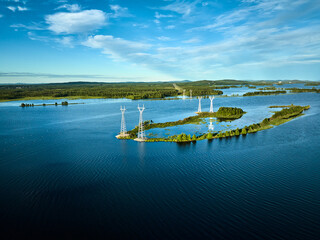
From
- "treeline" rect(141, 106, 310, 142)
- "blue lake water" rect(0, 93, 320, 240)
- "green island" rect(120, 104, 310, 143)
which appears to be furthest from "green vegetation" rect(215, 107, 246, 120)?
"blue lake water" rect(0, 93, 320, 240)

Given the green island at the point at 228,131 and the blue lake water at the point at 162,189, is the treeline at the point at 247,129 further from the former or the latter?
the blue lake water at the point at 162,189

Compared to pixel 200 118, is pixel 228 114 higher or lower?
higher

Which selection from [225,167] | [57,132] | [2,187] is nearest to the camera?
[2,187]

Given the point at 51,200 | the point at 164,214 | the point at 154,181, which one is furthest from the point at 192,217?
the point at 51,200

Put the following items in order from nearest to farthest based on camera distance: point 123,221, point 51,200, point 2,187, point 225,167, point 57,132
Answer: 1. point 123,221
2. point 51,200
3. point 2,187
4. point 225,167
5. point 57,132

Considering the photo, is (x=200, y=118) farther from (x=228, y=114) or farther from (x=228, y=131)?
(x=228, y=131)

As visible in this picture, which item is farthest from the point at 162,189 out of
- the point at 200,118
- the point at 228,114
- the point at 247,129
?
the point at 228,114

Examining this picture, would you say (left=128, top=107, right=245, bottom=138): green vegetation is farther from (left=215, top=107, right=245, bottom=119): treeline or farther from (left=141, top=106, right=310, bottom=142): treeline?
(left=141, top=106, right=310, bottom=142): treeline

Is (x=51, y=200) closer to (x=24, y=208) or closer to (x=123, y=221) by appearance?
(x=24, y=208)

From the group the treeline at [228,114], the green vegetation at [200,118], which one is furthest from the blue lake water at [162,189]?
the treeline at [228,114]

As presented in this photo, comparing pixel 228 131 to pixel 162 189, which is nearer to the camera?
pixel 162 189
